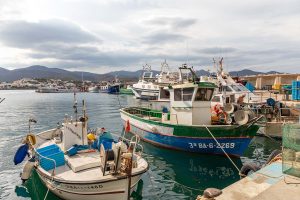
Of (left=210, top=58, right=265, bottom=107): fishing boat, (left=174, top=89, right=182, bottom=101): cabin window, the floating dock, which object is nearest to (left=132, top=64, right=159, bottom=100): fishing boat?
(left=210, top=58, right=265, bottom=107): fishing boat

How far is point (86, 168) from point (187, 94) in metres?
Result: 9.13

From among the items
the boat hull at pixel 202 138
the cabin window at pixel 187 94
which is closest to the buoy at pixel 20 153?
the boat hull at pixel 202 138

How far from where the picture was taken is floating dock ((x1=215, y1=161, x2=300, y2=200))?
6.81 meters

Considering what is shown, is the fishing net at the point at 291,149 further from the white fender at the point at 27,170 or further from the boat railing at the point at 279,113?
the boat railing at the point at 279,113

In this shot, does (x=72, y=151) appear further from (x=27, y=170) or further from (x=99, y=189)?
(x=99, y=189)

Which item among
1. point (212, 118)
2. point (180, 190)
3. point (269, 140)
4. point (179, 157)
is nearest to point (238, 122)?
point (212, 118)

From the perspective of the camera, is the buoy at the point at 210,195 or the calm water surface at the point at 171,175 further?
the calm water surface at the point at 171,175

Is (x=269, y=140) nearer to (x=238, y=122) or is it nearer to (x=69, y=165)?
(x=238, y=122)

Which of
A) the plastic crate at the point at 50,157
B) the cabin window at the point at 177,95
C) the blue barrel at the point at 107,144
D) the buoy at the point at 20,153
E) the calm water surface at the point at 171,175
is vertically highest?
the cabin window at the point at 177,95

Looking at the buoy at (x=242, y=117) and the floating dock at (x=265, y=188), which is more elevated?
the buoy at (x=242, y=117)

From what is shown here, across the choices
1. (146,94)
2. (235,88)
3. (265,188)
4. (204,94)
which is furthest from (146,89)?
(265,188)

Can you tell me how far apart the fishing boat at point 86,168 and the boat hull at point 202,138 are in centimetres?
557

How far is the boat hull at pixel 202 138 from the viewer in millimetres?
16219

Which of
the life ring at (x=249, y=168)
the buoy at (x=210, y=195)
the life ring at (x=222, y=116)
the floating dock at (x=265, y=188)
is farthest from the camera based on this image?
the life ring at (x=222, y=116)
